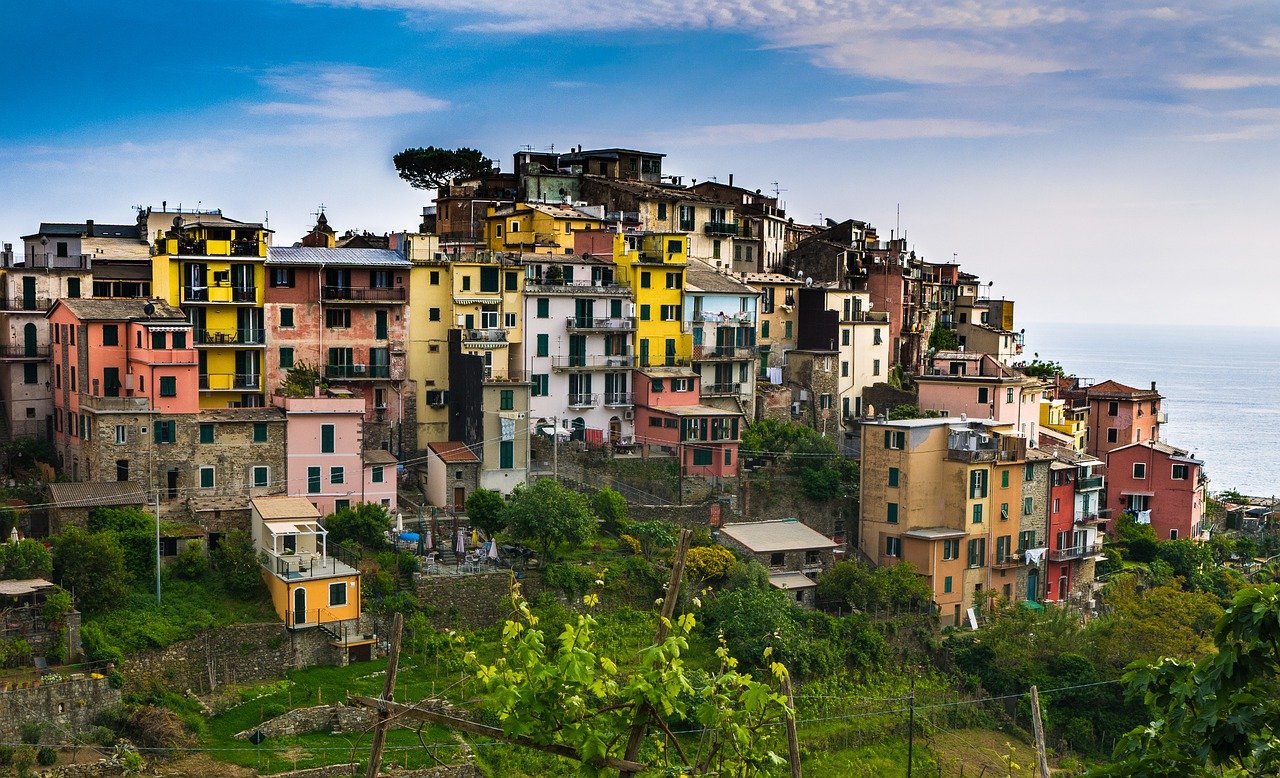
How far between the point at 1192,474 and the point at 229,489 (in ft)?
116

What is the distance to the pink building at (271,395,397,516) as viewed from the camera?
3994 cm

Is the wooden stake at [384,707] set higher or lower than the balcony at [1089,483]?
higher

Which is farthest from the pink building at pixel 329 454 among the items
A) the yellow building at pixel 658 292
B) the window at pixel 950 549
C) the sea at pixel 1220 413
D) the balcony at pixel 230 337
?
the sea at pixel 1220 413

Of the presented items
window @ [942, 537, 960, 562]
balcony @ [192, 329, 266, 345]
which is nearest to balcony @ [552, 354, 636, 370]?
balcony @ [192, 329, 266, 345]

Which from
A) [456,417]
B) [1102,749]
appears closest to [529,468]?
[456,417]

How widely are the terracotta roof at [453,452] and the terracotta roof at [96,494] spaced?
369 inches

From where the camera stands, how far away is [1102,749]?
129 ft

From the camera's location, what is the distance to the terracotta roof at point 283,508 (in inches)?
1451

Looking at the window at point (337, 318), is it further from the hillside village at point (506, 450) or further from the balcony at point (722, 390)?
the balcony at point (722, 390)

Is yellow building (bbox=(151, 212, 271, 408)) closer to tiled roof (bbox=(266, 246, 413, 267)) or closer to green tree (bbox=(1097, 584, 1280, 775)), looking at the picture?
tiled roof (bbox=(266, 246, 413, 267))

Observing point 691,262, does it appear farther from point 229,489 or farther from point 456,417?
point 229,489

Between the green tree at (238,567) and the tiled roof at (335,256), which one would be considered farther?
the tiled roof at (335,256)

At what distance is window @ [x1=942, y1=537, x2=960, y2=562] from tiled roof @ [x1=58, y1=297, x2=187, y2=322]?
23786 millimetres

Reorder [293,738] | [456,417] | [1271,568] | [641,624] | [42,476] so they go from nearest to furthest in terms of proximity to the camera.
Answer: [293,738] → [641,624] → [42,476] → [456,417] → [1271,568]
